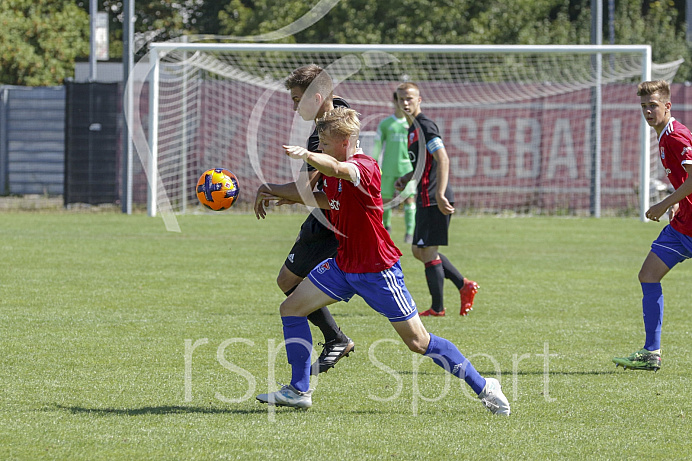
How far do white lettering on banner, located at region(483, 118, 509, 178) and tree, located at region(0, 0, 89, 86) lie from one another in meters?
19.3

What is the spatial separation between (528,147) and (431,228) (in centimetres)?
1666

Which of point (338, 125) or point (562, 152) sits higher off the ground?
point (562, 152)

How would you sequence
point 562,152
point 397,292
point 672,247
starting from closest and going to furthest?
point 397,292
point 672,247
point 562,152

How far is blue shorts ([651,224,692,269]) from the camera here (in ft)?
21.6

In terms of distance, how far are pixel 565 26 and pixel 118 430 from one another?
33.1 meters

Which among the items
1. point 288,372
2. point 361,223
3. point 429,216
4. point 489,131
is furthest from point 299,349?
point 489,131

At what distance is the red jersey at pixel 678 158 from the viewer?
6414 mm

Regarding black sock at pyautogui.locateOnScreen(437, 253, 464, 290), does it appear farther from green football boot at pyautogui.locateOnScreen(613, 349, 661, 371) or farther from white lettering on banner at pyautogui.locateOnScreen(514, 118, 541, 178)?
white lettering on banner at pyautogui.locateOnScreen(514, 118, 541, 178)

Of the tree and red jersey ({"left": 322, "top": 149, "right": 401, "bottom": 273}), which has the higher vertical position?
the tree

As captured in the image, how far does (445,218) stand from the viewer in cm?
888

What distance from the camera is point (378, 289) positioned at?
5.09 m

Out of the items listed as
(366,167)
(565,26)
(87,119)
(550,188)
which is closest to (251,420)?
(366,167)

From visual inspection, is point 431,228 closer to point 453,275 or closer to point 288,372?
point 453,275

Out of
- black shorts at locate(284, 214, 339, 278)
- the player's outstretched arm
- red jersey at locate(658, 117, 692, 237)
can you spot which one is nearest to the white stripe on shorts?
black shorts at locate(284, 214, 339, 278)
